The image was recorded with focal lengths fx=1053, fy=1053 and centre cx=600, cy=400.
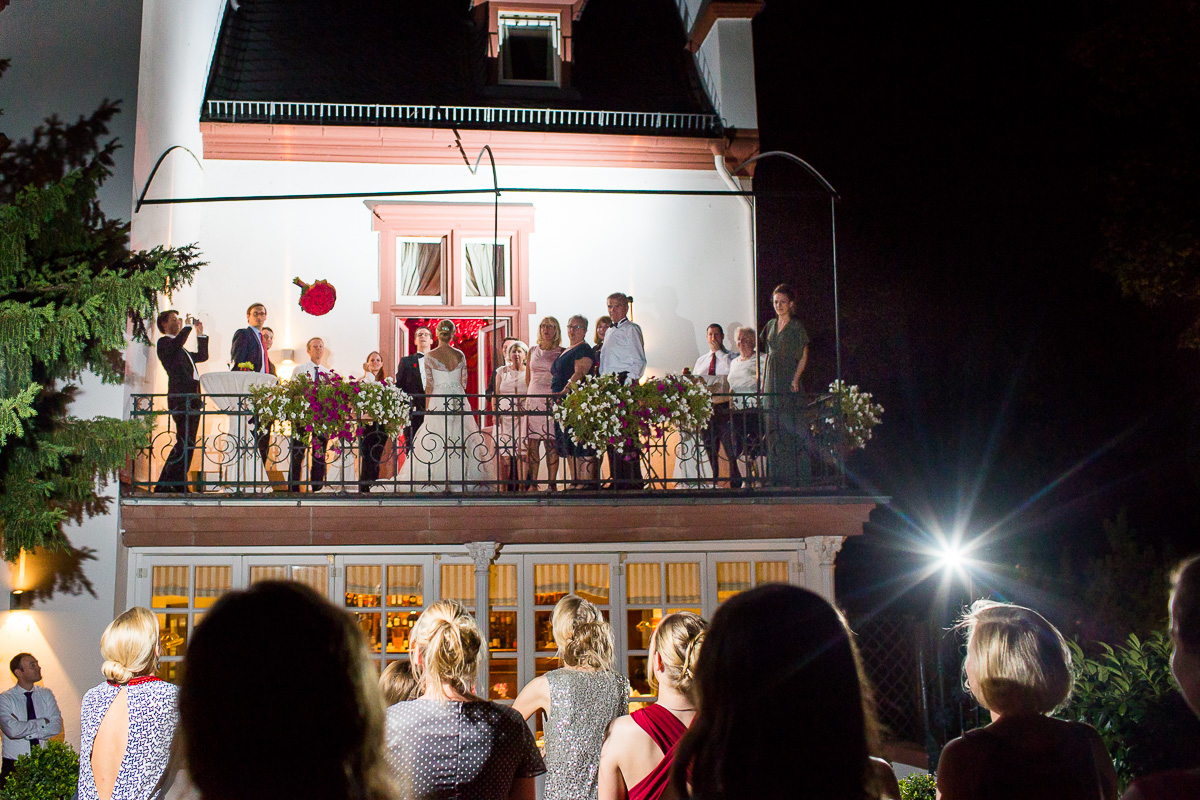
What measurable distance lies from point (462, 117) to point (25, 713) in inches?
301

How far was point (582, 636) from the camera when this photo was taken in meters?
4.13

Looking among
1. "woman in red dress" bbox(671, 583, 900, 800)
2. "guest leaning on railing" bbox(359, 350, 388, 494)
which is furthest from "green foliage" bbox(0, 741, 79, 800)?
"woman in red dress" bbox(671, 583, 900, 800)

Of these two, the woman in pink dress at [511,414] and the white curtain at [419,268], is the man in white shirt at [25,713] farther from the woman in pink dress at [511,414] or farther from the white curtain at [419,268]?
the white curtain at [419,268]

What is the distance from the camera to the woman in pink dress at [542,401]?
969 cm

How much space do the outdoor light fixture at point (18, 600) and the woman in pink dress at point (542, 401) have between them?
13.6ft

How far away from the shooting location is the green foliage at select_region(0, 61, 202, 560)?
6.30 metres

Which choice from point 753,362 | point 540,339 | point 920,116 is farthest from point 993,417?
point 540,339

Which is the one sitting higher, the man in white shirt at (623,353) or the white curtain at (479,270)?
the white curtain at (479,270)

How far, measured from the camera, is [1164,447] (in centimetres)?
1495

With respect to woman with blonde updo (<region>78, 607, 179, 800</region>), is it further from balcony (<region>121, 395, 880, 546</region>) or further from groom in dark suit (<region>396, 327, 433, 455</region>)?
groom in dark suit (<region>396, 327, 433, 455</region>)

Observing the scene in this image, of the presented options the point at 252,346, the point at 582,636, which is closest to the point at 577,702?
the point at 582,636

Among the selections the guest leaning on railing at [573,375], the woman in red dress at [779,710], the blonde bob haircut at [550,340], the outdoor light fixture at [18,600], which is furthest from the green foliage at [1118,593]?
the woman in red dress at [779,710]

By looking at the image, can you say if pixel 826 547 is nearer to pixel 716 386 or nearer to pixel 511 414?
pixel 716 386

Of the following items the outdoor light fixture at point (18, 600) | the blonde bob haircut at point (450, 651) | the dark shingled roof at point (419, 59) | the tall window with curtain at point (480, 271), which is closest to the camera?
the blonde bob haircut at point (450, 651)
